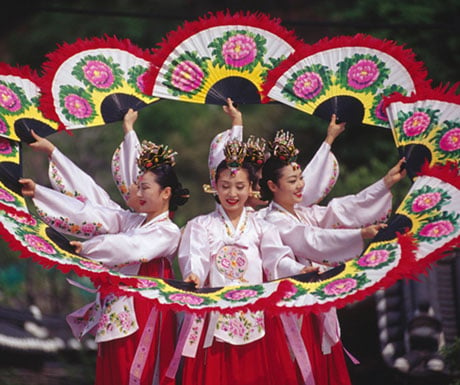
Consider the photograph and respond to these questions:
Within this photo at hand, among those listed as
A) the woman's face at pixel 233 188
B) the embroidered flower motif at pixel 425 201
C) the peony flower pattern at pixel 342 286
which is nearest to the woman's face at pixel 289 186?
the woman's face at pixel 233 188

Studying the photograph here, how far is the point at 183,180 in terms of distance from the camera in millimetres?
15562

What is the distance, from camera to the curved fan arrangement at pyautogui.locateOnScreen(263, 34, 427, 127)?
23.0 ft

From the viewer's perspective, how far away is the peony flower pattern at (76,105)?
704cm

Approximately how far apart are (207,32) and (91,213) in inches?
57.3

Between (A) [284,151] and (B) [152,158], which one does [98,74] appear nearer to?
(B) [152,158]

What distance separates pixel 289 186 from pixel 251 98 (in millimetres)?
740

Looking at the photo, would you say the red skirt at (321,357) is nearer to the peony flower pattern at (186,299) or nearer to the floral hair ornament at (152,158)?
the peony flower pattern at (186,299)

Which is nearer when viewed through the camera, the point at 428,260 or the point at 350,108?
the point at 428,260

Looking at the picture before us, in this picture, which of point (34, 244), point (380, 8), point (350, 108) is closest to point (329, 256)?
point (350, 108)

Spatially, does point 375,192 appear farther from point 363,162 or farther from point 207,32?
point 363,162

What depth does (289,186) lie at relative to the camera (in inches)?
268

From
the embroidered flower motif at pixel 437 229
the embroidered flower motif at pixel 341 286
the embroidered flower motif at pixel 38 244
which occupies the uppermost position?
the embroidered flower motif at pixel 437 229

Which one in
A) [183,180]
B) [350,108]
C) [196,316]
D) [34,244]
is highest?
[350,108]

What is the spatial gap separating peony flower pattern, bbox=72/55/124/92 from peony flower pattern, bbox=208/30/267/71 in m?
0.65
